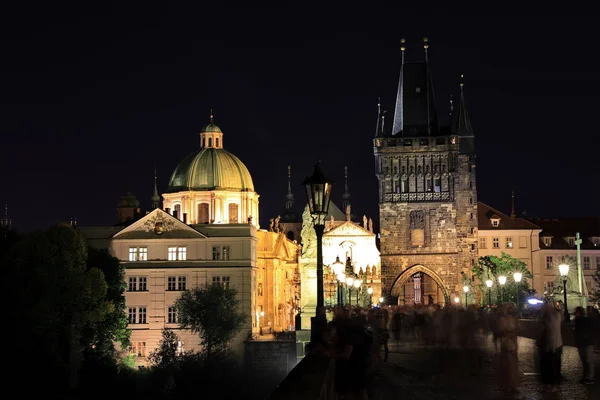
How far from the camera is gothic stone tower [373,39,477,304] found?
9475 centimetres

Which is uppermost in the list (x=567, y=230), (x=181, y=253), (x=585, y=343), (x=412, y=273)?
(x=567, y=230)

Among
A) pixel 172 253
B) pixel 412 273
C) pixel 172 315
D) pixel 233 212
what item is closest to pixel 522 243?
pixel 412 273

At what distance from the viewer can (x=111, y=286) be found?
259ft

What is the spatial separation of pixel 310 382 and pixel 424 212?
82.2 metres

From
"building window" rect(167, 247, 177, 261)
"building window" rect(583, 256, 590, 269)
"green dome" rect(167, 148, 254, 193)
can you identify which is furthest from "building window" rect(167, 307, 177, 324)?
"building window" rect(583, 256, 590, 269)

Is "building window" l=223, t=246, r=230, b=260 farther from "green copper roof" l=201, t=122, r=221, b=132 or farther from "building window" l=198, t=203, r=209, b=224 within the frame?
"green copper roof" l=201, t=122, r=221, b=132

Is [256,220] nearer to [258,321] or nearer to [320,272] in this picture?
[258,321]

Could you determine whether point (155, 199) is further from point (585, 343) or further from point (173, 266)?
point (585, 343)

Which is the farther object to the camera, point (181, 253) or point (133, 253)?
point (181, 253)

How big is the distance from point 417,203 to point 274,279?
60.7ft

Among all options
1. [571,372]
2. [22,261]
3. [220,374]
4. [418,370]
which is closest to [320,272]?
[418,370]

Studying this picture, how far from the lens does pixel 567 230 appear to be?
11631 cm

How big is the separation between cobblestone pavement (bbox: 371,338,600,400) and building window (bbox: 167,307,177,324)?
6164 centimetres

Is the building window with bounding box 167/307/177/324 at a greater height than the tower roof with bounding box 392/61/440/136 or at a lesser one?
lesser
